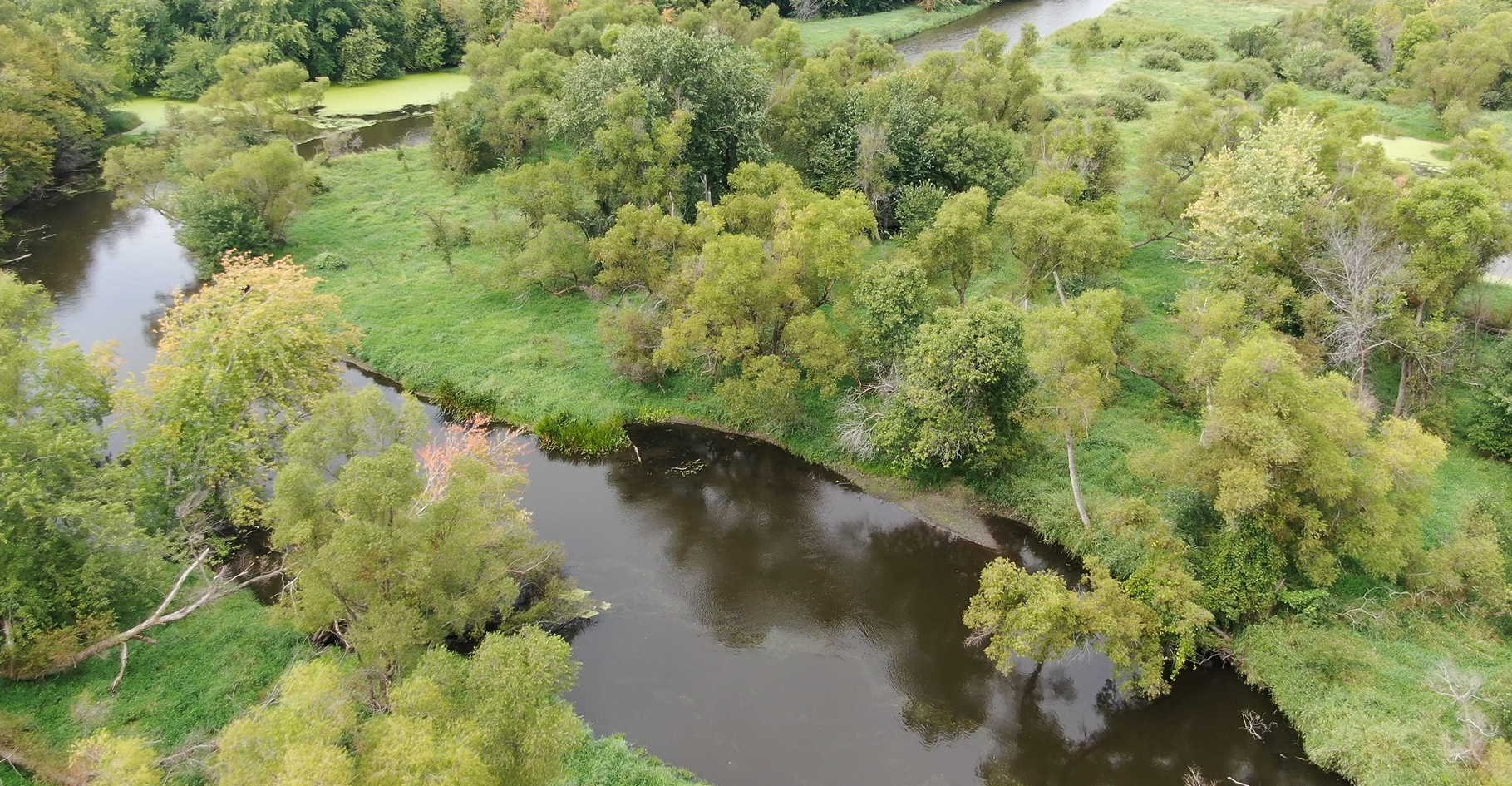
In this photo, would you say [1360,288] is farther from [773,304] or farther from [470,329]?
[470,329]

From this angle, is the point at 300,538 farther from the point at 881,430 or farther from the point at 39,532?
the point at 881,430

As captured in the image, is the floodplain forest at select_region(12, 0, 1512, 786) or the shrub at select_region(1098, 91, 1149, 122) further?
the shrub at select_region(1098, 91, 1149, 122)

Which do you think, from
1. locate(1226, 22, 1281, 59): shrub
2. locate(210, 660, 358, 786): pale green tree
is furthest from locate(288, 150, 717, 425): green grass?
locate(1226, 22, 1281, 59): shrub

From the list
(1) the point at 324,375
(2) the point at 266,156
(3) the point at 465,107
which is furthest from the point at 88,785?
(3) the point at 465,107

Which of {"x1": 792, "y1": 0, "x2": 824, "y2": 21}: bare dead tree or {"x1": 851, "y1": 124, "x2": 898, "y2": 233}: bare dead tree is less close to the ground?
{"x1": 792, "y1": 0, "x2": 824, "y2": 21}: bare dead tree

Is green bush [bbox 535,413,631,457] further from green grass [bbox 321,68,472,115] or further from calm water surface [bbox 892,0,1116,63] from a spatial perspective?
calm water surface [bbox 892,0,1116,63]

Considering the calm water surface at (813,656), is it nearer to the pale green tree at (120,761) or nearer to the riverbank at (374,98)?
the pale green tree at (120,761)

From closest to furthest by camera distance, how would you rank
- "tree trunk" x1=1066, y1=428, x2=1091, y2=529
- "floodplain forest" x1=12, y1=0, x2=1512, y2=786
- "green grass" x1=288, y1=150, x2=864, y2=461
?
1. "floodplain forest" x1=12, y1=0, x2=1512, y2=786
2. "tree trunk" x1=1066, y1=428, x2=1091, y2=529
3. "green grass" x1=288, y1=150, x2=864, y2=461

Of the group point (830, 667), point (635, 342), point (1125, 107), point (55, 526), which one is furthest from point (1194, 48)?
point (55, 526)
